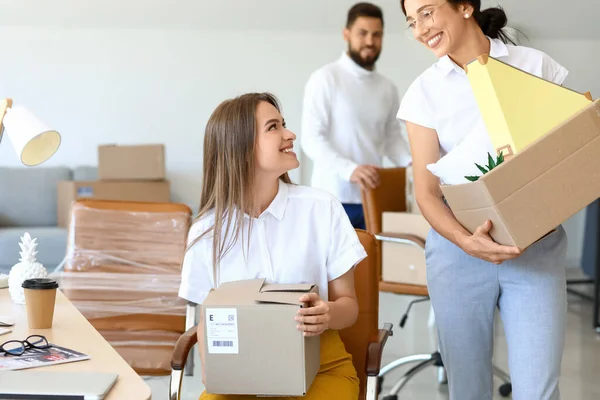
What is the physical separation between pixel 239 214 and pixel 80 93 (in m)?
3.98

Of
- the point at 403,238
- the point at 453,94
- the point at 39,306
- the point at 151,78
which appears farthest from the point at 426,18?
the point at 151,78

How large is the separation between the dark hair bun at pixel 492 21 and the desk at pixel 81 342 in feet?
3.76

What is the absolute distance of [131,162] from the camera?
5219 millimetres

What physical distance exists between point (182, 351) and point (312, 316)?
46cm

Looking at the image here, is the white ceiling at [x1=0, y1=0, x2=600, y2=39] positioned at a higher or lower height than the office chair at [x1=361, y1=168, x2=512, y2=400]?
higher

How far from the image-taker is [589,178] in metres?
1.71

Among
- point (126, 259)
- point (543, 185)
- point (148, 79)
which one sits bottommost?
point (126, 259)

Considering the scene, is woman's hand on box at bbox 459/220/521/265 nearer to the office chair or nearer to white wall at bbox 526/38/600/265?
the office chair

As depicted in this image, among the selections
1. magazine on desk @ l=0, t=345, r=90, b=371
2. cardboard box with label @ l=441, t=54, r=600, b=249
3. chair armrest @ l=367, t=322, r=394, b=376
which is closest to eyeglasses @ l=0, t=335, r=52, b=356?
A: magazine on desk @ l=0, t=345, r=90, b=371

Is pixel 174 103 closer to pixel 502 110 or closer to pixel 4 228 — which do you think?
pixel 4 228

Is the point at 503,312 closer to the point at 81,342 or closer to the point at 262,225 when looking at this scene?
the point at 262,225

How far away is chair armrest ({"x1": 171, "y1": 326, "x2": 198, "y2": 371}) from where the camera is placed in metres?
1.94

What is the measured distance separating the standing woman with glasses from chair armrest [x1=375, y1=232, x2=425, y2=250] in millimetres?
1239

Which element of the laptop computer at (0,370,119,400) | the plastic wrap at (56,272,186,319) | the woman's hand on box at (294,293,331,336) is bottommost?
the plastic wrap at (56,272,186,319)
